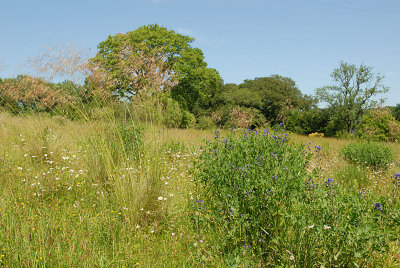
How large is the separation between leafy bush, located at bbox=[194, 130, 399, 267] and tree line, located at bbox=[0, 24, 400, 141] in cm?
170

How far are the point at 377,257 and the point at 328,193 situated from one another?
32.4 inches

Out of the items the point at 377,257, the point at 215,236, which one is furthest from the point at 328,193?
the point at 215,236

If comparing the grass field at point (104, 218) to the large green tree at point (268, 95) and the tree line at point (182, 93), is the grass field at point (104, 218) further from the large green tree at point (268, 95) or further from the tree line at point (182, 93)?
the large green tree at point (268, 95)

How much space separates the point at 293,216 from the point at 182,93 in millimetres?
24018

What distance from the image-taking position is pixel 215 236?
9.58 ft

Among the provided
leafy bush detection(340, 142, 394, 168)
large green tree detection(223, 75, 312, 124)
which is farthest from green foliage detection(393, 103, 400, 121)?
leafy bush detection(340, 142, 394, 168)

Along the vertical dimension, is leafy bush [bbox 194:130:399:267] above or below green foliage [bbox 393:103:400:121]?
below

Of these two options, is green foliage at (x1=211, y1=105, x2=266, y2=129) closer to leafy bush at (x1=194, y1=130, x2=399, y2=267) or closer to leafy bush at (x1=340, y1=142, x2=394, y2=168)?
leafy bush at (x1=194, y1=130, x2=399, y2=267)

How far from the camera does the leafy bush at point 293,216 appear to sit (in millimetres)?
2059

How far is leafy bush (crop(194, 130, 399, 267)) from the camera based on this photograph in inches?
81.0

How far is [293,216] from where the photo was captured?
2.10 m

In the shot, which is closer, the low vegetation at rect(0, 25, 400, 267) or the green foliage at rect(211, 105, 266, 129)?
the low vegetation at rect(0, 25, 400, 267)

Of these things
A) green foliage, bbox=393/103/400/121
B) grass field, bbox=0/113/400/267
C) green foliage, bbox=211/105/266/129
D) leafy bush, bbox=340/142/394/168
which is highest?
green foliage, bbox=393/103/400/121

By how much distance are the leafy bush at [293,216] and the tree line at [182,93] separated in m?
1.70
